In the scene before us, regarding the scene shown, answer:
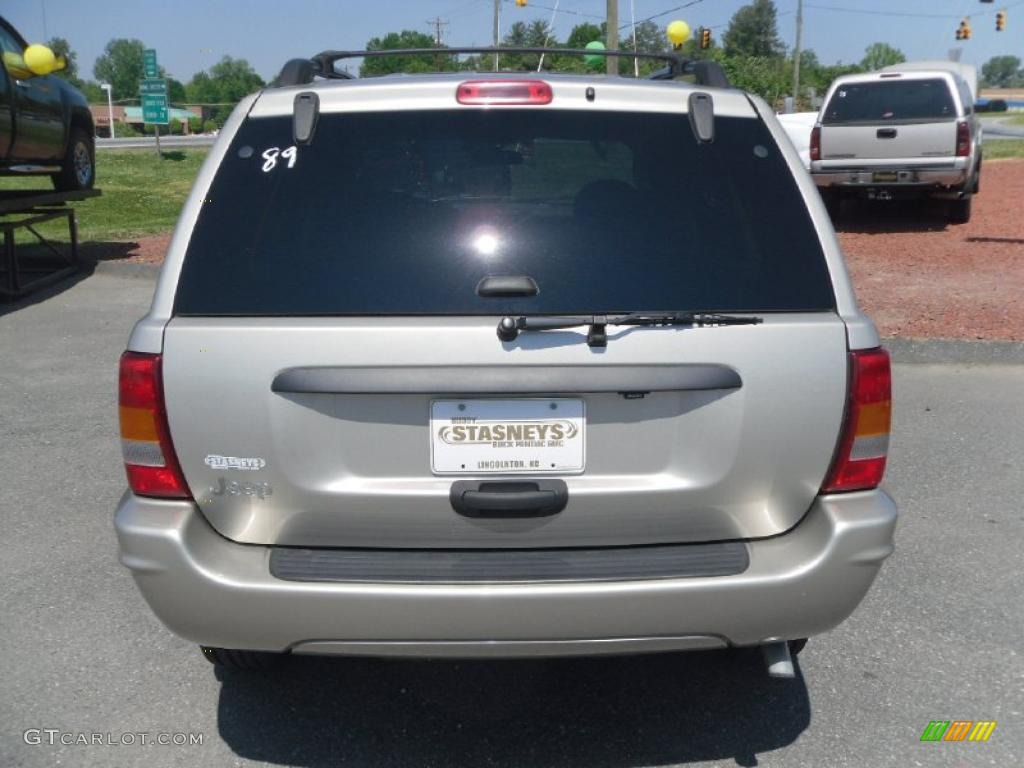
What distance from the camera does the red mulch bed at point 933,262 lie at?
9039 millimetres

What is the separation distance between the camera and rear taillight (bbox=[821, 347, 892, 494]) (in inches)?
111

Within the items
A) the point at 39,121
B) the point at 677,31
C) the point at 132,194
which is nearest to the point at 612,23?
the point at 677,31

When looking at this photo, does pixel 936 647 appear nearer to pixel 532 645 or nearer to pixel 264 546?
pixel 532 645

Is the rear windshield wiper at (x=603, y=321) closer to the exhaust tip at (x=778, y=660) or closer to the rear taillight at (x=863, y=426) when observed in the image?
the rear taillight at (x=863, y=426)

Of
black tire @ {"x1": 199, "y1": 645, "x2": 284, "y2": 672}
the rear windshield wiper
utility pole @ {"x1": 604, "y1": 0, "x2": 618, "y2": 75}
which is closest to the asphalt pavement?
black tire @ {"x1": 199, "y1": 645, "x2": 284, "y2": 672}

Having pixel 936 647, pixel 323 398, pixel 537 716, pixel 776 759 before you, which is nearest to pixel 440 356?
pixel 323 398

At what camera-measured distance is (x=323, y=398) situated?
2.73m

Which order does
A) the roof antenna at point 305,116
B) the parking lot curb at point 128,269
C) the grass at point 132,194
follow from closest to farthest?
the roof antenna at point 305,116 < the parking lot curb at point 128,269 < the grass at point 132,194

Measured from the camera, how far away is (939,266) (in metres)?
11.8

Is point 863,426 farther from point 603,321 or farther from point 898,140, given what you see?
point 898,140

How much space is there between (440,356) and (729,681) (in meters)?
1.68

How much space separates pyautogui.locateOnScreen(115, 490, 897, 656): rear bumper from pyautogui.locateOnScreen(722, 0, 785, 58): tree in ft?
425

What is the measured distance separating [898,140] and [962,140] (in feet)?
2.62

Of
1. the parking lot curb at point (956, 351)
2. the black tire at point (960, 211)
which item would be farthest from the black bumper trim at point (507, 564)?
the black tire at point (960, 211)
